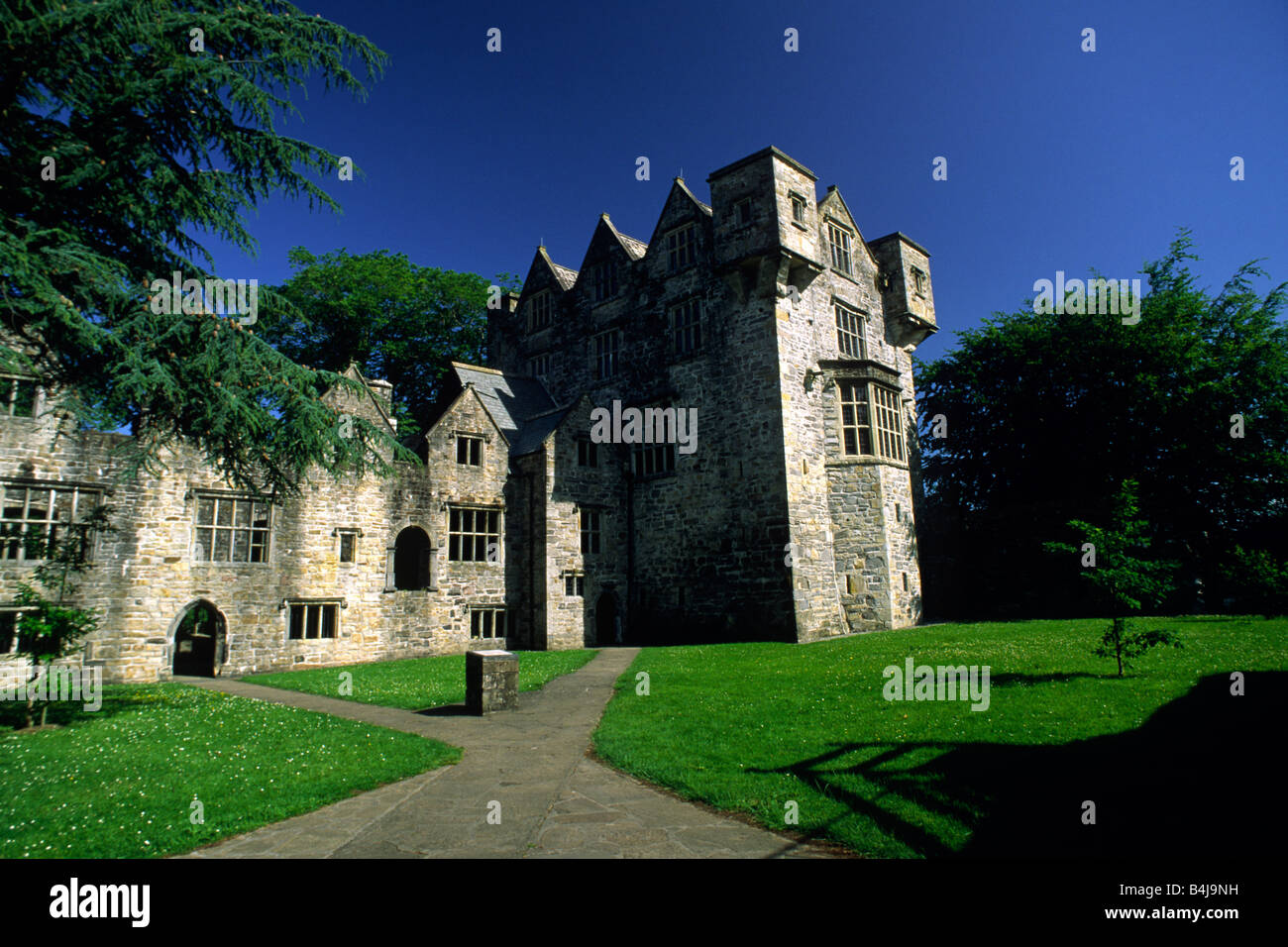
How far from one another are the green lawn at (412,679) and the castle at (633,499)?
1666 millimetres

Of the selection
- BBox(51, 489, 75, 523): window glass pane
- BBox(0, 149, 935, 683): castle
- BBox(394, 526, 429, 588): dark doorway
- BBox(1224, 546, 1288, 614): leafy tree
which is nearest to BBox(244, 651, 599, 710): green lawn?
BBox(0, 149, 935, 683): castle

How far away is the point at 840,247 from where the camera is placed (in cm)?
2848

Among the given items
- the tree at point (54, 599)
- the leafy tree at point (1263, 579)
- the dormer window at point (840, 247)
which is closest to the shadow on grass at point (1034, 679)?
the leafy tree at point (1263, 579)

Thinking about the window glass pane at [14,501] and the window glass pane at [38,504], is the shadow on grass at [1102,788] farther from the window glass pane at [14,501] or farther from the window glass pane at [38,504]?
the window glass pane at [14,501]

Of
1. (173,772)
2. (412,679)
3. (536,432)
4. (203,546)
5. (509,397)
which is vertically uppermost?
(509,397)

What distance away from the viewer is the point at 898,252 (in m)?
29.7

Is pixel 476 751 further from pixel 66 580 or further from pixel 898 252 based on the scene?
pixel 898 252

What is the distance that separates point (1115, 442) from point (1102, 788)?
2754 centimetres

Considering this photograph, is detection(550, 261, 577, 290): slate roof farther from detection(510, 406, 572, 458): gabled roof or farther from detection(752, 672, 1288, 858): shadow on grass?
detection(752, 672, 1288, 858): shadow on grass

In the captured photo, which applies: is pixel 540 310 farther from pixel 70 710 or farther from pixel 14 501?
pixel 70 710

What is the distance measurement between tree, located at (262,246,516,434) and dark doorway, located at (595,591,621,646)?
14462mm

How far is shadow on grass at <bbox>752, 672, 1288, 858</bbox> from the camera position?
5113mm

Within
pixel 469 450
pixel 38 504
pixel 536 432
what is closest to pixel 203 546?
pixel 38 504
